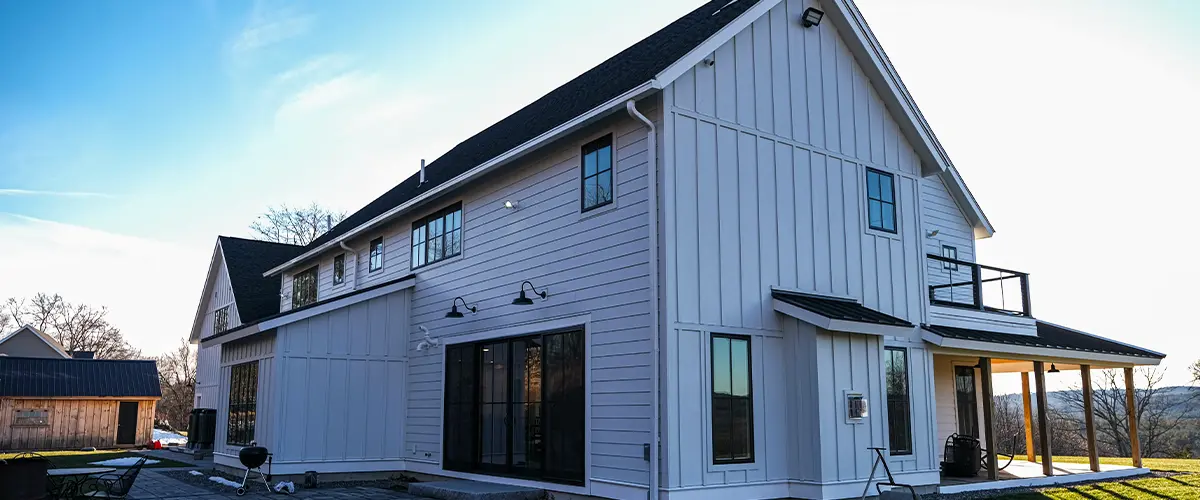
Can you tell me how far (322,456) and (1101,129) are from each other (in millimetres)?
14862

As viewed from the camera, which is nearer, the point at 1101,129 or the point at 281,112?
the point at 1101,129

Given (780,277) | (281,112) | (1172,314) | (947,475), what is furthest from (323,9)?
(1172,314)

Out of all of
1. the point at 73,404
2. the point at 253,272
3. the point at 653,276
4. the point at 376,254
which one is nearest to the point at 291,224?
the point at 73,404

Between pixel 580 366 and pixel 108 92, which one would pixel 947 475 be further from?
pixel 108 92

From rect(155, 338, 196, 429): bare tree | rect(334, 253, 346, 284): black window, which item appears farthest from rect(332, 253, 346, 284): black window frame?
rect(155, 338, 196, 429): bare tree

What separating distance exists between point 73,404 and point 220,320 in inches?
243

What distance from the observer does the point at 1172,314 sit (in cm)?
3428

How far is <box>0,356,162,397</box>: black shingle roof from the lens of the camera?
28.9 meters

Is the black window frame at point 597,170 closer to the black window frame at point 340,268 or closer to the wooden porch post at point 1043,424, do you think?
the wooden porch post at point 1043,424

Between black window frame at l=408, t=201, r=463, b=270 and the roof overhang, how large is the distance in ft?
1.50

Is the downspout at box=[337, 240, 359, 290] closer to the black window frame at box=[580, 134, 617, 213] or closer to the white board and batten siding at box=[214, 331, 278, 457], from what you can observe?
the white board and batten siding at box=[214, 331, 278, 457]

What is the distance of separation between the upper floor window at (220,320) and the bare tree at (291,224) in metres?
9.99

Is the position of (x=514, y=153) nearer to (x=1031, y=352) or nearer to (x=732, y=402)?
(x=732, y=402)

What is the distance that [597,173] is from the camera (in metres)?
11.1
